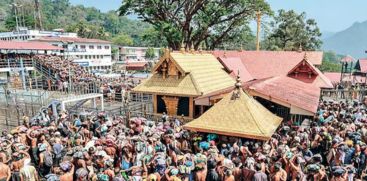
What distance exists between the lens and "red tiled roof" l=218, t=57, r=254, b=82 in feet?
71.7

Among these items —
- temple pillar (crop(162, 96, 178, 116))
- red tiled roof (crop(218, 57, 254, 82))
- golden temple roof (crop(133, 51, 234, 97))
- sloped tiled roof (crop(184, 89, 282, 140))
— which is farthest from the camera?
red tiled roof (crop(218, 57, 254, 82))

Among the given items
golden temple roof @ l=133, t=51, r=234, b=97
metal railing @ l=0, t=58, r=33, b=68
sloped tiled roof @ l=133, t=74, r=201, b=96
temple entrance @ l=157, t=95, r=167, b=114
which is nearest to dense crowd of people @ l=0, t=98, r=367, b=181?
sloped tiled roof @ l=133, t=74, r=201, b=96

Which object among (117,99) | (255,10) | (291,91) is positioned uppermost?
(255,10)

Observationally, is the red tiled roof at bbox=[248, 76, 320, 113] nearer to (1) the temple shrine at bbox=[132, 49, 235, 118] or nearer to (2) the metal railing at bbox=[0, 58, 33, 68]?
(1) the temple shrine at bbox=[132, 49, 235, 118]

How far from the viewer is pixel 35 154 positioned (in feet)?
34.4

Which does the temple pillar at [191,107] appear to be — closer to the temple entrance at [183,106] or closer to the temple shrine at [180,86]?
the temple shrine at [180,86]

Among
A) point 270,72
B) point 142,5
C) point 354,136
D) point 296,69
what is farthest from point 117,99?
point 354,136

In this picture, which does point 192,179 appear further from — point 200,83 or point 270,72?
point 270,72

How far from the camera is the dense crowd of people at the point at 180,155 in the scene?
8062 millimetres

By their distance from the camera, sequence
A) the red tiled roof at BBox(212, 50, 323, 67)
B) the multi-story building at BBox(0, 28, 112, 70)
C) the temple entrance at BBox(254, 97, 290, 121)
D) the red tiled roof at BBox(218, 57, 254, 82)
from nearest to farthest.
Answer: the temple entrance at BBox(254, 97, 290, 121)
the red tiled roof at BBox(218, 57, 254, 82)
the red tiled roof at BBox(212, 50, 323, 67)
the multi-story building at BBox(0, 28, 112, 70)

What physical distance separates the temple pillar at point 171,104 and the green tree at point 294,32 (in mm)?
34853

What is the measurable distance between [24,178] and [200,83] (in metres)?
10.7

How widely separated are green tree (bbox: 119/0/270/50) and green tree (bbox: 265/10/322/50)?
56.4 feet

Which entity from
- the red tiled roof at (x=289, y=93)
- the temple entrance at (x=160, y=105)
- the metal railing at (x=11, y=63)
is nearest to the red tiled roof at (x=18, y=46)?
the metal railing at (x=11, y=63)
